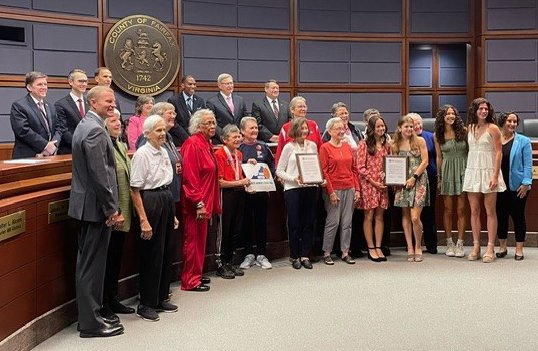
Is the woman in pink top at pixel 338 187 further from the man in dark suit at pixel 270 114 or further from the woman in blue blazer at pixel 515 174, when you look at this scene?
the woman in blue blazer at pixel 515 174

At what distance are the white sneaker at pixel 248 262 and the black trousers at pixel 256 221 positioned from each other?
0.06 meters

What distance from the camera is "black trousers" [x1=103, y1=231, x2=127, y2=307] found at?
4547 millimetres

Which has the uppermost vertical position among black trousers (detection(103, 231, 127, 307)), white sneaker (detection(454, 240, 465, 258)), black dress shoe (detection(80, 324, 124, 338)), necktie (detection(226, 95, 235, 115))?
necktie (detection(226, 95, 235, 115))

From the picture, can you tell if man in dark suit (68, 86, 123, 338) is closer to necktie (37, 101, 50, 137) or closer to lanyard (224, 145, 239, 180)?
lanyard (224, 145, 239, 180)

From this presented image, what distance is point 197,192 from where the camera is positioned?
204 inches

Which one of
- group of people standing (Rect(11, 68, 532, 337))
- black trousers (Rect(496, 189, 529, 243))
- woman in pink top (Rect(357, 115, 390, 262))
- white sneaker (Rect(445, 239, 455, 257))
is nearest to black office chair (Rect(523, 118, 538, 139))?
group of people standing (Rect(11, 68, 532, 337))

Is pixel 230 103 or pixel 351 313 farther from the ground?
pixel 230 103

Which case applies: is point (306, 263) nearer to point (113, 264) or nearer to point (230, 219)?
point (230, 219)

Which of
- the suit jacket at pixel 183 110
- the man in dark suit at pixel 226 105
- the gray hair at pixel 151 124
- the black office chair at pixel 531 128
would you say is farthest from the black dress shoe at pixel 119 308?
the black office chair at pixel 531 128

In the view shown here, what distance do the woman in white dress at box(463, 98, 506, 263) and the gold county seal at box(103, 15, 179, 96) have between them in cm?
412

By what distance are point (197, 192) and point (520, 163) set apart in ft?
10.4

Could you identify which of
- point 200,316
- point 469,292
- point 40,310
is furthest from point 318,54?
point 40,310

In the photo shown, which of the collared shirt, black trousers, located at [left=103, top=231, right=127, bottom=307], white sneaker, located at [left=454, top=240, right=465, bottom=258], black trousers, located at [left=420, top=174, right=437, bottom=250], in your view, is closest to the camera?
the collared shirt

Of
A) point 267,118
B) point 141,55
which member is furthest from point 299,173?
point 141,55
